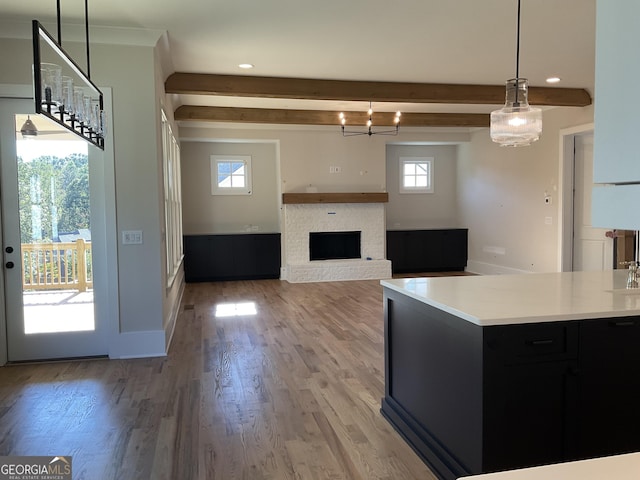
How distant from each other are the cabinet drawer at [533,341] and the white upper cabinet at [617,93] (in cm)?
151

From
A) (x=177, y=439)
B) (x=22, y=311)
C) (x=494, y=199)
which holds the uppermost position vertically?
(x=494, y=199)

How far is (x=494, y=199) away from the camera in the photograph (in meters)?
9.02

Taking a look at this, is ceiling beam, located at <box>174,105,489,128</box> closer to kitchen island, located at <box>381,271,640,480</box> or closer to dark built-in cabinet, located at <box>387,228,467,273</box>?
dark built-in cabinet, located at <box>387,228,467,273</box>

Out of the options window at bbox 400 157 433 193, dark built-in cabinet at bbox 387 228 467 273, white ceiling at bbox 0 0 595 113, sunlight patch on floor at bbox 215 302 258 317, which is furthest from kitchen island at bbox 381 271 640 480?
window at bbox 400 157 433 193

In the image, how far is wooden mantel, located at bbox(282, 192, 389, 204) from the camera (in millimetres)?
8828

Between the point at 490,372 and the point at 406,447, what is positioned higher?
the point at 490,372

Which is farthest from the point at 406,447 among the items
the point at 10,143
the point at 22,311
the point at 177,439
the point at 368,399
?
the point at 10,143

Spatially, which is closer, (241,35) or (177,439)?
(177,439)

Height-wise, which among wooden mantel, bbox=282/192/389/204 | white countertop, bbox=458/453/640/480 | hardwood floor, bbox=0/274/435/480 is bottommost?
hardwood floor, bbox=0/274/435/480

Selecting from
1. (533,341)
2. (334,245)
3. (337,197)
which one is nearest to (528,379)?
(533,341)

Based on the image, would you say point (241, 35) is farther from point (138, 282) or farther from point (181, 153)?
point (181, 153)

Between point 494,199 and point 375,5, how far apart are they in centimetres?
613

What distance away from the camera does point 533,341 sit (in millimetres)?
2096

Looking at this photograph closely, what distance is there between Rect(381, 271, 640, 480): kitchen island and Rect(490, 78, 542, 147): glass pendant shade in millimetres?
1413
